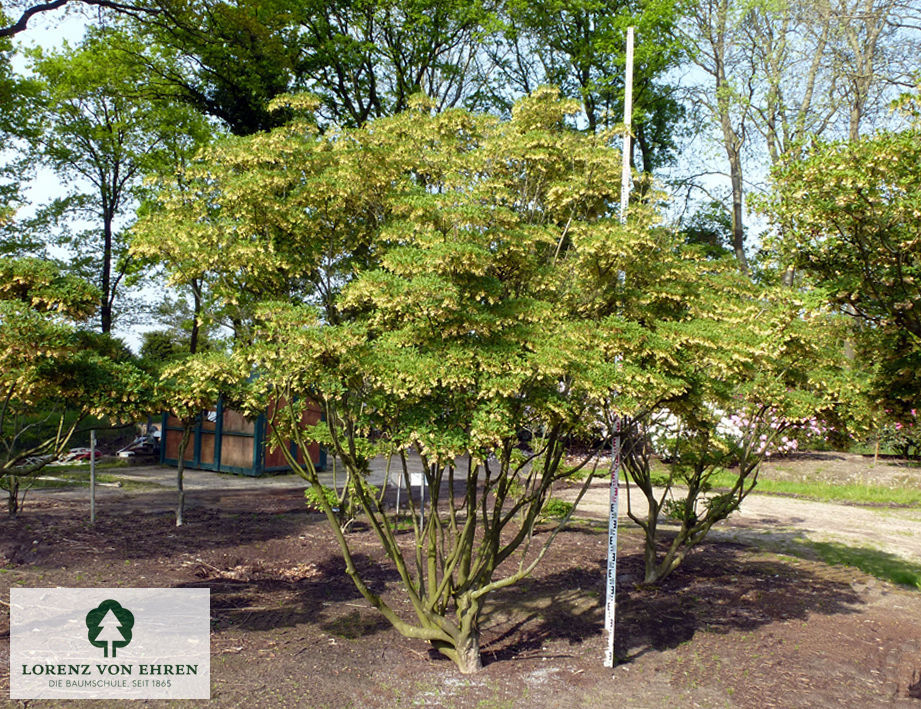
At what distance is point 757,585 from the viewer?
10.1m

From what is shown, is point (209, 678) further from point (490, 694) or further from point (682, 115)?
point (682, 115)

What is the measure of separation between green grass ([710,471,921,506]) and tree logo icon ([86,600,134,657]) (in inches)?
618

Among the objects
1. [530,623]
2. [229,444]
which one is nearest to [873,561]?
[530,623]

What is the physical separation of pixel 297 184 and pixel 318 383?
2.06 meters

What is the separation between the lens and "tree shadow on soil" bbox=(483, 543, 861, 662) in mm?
7684

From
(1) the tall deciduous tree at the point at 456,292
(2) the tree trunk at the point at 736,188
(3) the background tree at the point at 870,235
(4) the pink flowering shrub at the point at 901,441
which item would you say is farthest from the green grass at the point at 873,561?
(4) the pink flowering shrub at the point at 901,441

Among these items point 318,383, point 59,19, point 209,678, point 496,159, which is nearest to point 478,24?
point 59,19

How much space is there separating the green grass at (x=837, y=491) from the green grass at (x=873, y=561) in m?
6.10

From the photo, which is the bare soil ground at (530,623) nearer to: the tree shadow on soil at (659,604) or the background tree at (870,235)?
the tree shadow on soil at (659,604)

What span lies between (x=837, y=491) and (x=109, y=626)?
20.3 metres

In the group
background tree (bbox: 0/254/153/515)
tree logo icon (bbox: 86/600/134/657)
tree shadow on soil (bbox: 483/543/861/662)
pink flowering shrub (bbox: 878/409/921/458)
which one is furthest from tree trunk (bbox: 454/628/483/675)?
pink flowering shrub (bbox: 878/409/921/458)

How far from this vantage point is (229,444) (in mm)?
21312

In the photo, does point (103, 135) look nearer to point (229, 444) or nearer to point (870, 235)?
point (229, 444)

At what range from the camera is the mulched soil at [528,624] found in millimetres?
6164
